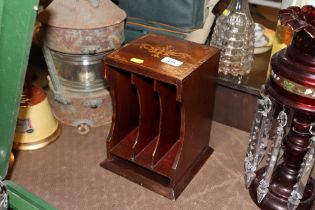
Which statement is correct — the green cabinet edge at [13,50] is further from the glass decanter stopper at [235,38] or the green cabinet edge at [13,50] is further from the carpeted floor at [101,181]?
the glass decanter stopper at [235,38]

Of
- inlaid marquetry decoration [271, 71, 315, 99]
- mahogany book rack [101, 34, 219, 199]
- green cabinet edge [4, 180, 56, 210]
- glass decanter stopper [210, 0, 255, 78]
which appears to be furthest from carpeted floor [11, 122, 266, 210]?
inlaid marquetry decoration [271, 71, 315, 99]

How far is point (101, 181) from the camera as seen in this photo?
1.34 metres

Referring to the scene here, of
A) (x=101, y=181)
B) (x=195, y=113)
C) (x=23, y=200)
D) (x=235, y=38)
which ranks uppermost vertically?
(x=235, y=38)

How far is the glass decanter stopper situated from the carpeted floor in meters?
0.31

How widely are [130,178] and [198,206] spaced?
260 millimetres

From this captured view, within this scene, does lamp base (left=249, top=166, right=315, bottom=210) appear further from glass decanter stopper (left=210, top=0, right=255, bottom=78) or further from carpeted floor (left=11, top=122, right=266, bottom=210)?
glass decanter stopper (left=210, top=0, right=255, bottom=78)

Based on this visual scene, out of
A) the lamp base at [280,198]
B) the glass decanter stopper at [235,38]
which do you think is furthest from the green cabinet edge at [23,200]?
the glass decanter stopper at [235,38]

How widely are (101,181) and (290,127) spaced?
26.1 inches

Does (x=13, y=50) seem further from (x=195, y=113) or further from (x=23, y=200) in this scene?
(x=195, y=113)

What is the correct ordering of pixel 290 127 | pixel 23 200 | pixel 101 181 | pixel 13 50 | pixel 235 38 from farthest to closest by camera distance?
pixel 235 38
pixel 101 181
pixel 290 127
pixel 23 200
pixel 13 50

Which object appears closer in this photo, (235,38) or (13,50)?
(13,50)

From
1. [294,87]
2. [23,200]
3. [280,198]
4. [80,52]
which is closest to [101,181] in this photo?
[23,200]

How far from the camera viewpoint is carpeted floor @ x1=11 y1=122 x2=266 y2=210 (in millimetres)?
1254

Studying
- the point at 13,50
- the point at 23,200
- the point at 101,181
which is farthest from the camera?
the point at 101,181
